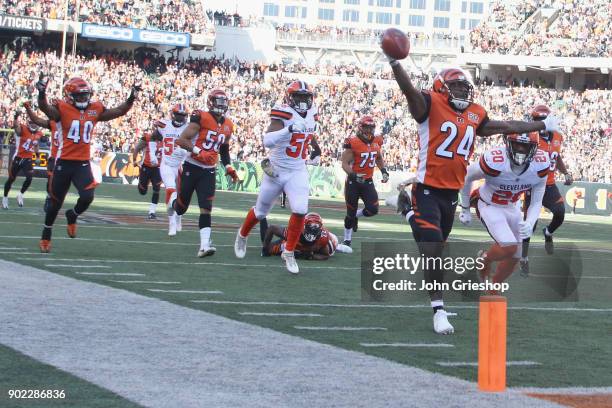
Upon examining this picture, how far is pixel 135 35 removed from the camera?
47.5 meters

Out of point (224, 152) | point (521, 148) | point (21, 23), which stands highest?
point (21, 23)

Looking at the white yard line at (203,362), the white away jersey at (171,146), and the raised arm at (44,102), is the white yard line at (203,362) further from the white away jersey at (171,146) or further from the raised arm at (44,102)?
the white away jersey at (171,146)

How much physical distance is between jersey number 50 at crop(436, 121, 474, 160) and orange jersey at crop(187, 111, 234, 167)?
17.4ft

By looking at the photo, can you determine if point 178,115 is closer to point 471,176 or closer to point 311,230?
point 311,230

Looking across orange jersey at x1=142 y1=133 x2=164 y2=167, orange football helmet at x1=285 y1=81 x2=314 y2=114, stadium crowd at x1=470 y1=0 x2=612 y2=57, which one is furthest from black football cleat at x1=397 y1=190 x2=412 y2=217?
stadium crowd at x1=470 y1=0 x2=612 y2=57

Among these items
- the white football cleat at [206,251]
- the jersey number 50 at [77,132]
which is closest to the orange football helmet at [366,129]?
the white football cleat at [206,251]

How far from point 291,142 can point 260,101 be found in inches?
1304

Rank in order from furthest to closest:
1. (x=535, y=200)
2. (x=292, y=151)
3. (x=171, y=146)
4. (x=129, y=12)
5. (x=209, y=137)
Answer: (x=129, y=12) < (x=171, y=146) < (x=209, y=137) < (x=292, y=151) < (x=535, y=200)

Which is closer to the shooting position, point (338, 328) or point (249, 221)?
point (338, 328)

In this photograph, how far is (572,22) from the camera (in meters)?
49.5

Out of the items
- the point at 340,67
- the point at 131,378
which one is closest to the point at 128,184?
the point at 340,67

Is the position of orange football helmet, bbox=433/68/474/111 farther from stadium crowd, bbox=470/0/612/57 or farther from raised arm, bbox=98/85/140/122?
stadium crowd, bbox=470/0/612/57

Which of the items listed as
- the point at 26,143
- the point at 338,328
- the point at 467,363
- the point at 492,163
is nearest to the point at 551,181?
the point at 492,163

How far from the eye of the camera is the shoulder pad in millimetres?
9898
